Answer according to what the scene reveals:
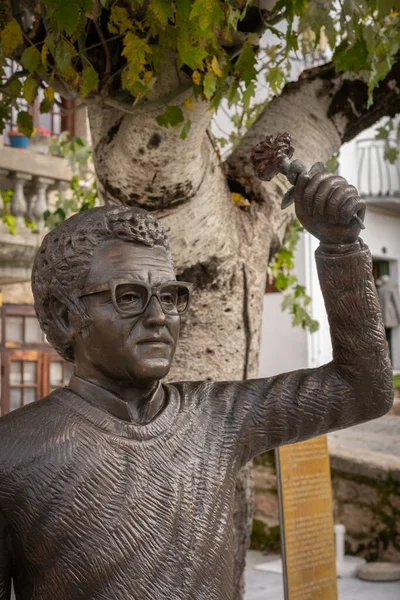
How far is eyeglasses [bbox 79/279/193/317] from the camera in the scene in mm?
1917

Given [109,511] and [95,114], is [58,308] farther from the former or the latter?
[95,114]

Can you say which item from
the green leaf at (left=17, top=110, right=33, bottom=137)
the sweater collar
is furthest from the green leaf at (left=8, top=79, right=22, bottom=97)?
the sweater collar

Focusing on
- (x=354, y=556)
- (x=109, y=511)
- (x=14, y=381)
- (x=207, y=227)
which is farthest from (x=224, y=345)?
(x=14, y=381)

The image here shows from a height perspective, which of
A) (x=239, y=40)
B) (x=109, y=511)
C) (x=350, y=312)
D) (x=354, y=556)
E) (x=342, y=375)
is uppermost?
(x=239, y=40)

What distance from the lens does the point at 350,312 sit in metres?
2.03

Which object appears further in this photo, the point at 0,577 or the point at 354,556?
the point at 354,556

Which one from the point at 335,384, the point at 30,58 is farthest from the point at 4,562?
the point at 30,58

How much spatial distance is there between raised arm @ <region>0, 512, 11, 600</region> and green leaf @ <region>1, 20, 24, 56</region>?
1.86 metres

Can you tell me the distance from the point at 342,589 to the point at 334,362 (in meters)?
4.97

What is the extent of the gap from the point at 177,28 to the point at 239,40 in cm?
51

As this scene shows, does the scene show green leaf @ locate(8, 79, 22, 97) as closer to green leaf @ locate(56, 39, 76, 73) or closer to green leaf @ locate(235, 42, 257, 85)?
green leaf @ locate(56, 39, 76, 73)

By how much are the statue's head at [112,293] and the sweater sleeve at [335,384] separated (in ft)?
0.98

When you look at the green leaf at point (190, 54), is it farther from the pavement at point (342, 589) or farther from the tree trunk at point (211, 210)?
the pavement at point (342, 589)

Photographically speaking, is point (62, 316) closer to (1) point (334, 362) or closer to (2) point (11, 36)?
(1) point (334, 362)
